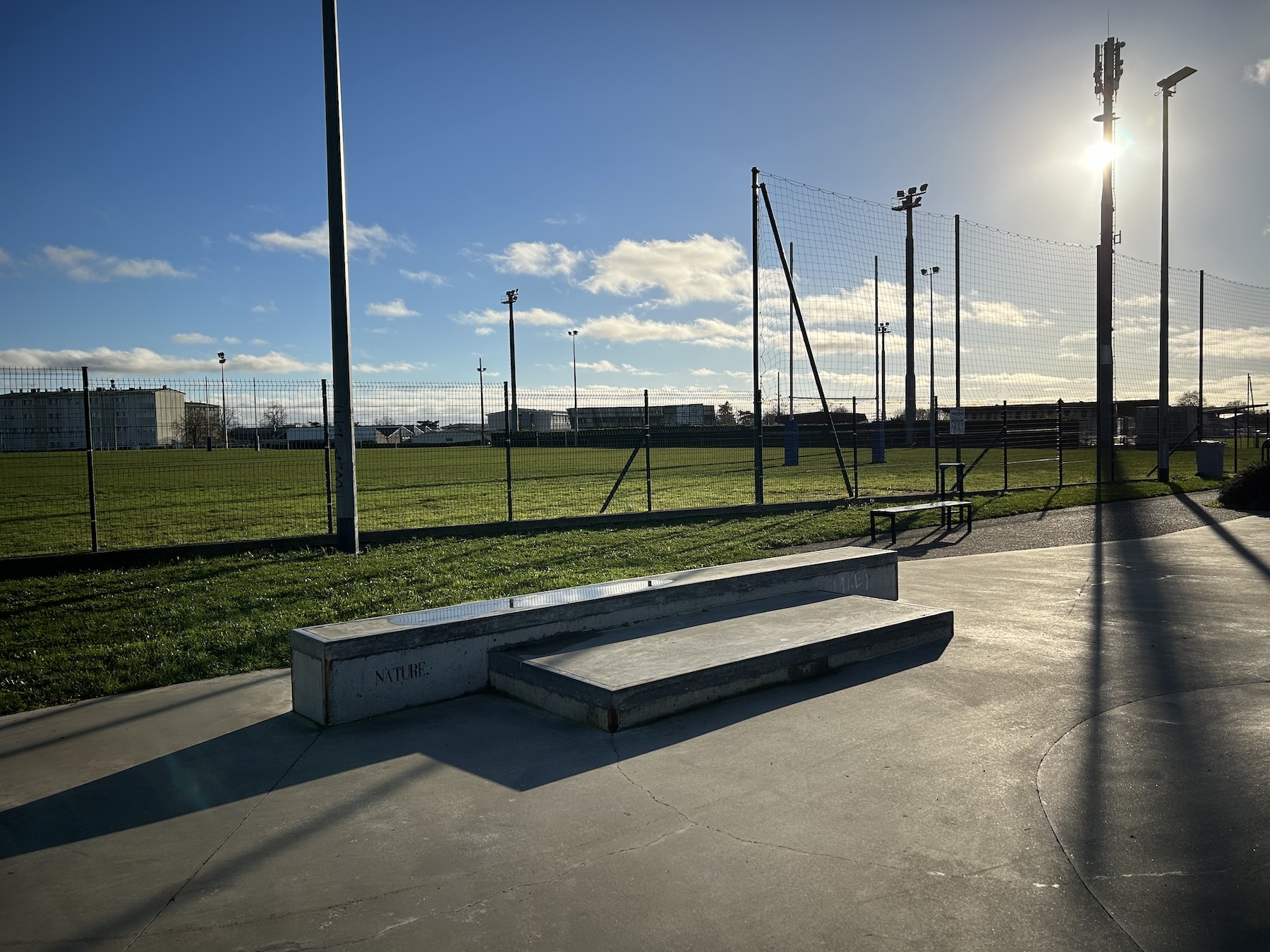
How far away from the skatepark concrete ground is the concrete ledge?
195 mm

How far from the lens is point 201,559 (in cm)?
1095

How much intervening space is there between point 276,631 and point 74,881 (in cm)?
406

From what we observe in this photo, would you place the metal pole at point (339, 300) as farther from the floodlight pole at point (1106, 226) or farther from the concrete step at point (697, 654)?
the floodlight pole at point (1106, 226)

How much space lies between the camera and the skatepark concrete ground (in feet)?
9.56

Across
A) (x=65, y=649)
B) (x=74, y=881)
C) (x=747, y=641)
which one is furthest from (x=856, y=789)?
(x=65, y=649)

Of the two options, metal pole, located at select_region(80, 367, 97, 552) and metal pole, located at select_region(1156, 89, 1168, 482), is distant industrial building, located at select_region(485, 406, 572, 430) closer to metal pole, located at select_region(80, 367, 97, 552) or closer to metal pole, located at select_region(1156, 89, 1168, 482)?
metal pole, located at select_region(80, 367, 97, 552)

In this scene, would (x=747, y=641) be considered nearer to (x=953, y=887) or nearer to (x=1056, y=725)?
(x=1056, y=725)

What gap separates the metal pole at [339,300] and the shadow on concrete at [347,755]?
242 inches

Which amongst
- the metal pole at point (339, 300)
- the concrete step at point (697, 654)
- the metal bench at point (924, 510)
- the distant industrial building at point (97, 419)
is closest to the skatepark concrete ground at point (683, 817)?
the concrete step at point (697, 654)

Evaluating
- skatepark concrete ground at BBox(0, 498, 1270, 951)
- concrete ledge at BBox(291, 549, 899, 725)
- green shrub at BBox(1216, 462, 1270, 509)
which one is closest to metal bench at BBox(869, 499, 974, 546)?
green shrub at BBox(1216, 462, 1270, 509)

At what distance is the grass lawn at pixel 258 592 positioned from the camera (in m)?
6.32

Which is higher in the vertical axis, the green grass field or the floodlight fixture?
the floodlight fixture

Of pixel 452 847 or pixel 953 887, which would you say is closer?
pixel 953 887

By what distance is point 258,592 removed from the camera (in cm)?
888
